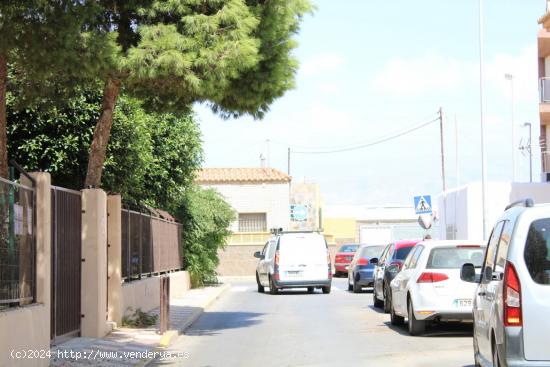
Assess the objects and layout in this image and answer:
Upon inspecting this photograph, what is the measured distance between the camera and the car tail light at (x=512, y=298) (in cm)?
796

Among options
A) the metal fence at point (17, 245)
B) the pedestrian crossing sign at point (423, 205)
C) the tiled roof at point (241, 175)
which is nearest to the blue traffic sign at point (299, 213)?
the tiled roof at point (241, 175)

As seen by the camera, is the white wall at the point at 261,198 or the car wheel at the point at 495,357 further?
the white wall at the point at 261,198

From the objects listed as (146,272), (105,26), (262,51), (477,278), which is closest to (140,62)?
(105,26)

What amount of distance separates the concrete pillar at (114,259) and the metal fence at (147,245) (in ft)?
2.88

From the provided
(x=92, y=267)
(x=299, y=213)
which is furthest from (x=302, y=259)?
(x=299, y=213)

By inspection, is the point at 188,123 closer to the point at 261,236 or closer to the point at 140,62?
the point at 140,62

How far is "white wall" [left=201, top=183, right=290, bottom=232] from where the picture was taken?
59.4 m

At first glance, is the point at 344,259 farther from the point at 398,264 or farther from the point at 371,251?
the point at 398,264

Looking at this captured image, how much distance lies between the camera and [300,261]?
98.8ft

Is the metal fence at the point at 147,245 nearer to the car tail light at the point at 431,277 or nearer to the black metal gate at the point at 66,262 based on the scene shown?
the black metal gate at the point at 66,262

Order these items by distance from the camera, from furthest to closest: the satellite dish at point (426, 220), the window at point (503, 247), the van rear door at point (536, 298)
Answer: the satellite dish at point (426, 220) < the window at point (503, 247) < the van rear door at point (536, 298)

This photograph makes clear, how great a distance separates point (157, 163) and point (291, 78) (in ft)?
34.3

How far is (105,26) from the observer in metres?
15.0

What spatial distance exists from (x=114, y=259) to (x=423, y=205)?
57.9 ft
